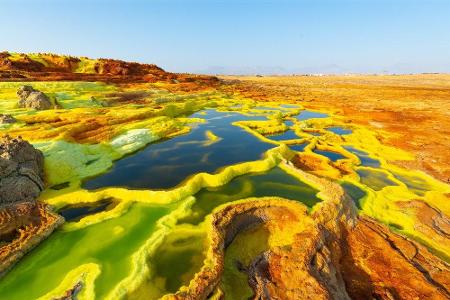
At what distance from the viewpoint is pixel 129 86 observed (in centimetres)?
5234

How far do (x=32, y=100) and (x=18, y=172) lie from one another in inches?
759

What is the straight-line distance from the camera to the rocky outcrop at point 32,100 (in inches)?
1251

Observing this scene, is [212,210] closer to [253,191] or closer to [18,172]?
[253,191]

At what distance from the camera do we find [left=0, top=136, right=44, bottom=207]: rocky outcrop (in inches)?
605

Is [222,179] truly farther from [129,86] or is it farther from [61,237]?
[129,86]

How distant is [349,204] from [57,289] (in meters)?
13.2

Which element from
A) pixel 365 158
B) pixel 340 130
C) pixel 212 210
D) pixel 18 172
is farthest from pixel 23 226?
pixel 340 130

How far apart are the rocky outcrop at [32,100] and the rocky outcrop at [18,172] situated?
15.3 m

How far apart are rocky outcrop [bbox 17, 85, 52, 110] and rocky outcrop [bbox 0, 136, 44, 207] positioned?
50.1 ft

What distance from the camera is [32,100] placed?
31.8 meters

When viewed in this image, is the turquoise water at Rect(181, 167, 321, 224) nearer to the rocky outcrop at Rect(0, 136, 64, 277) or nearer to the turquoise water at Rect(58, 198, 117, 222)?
the turquoise water at Rect(58, 198, 117, 222)

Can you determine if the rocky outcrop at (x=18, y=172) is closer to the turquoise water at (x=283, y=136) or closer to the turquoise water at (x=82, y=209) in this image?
the turquoise water at (x=82, y=209)

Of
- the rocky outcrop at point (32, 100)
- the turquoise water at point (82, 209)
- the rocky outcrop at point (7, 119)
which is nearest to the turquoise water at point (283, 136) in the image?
the turquoise water at point (82, 209)

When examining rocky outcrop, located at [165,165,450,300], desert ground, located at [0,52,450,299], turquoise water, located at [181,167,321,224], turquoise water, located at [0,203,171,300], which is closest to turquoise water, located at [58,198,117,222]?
desert ground, located at [0,52,450,299]
